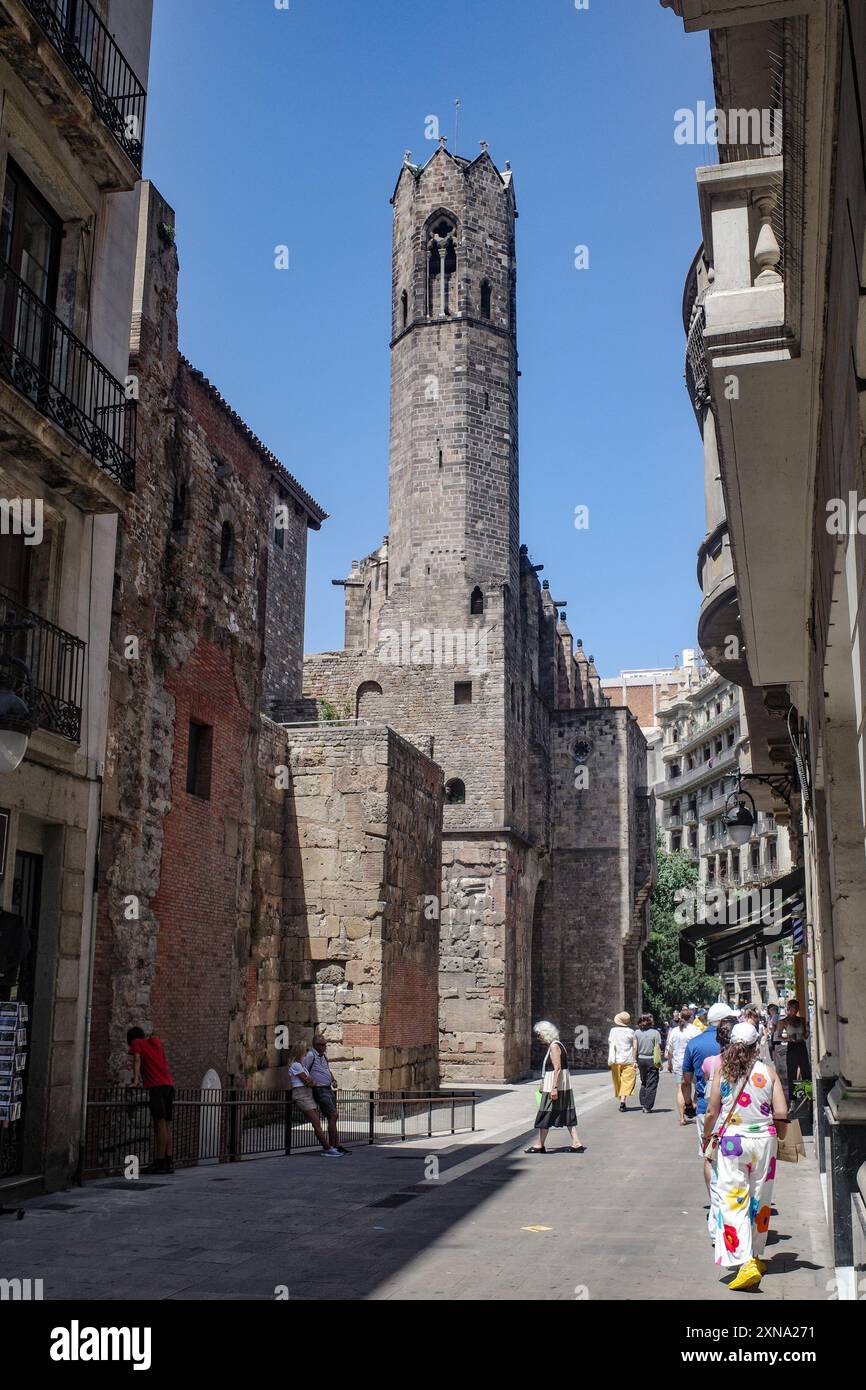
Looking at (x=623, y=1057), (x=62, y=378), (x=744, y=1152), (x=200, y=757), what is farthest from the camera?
(x=623, y=1057)

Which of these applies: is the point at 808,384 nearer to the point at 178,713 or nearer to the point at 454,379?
the point at 178,713

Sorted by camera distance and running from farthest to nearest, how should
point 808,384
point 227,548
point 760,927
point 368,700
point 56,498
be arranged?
point 368,700 < point 760,927 < point 227,548 < point 56,498 < point 808,384

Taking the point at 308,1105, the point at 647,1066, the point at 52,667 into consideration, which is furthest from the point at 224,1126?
the point at 647,1066

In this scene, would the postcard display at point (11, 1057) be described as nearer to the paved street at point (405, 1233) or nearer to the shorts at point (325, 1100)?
the paved street at point (405, 1233)

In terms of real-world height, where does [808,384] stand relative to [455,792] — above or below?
below

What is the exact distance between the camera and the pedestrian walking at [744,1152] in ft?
23.8

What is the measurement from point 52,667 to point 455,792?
73.1 ft

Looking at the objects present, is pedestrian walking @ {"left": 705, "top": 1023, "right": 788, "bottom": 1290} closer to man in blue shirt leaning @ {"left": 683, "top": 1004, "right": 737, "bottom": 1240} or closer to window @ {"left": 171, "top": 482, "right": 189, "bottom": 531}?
man in blue shirt leaning @ {"left": 683, "top": 1004, "right": 737, "bottom": 1240}

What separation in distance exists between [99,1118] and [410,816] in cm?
1039

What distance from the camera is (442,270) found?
3631 centimetres

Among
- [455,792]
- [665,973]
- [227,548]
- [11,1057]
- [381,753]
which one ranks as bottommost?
[11,1057]
